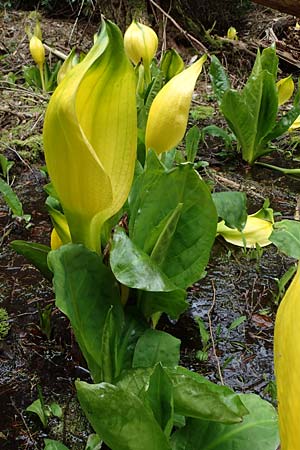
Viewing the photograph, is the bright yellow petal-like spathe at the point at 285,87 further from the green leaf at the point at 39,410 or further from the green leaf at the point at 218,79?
the green leaf at the point at 39,410

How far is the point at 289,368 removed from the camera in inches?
6.9

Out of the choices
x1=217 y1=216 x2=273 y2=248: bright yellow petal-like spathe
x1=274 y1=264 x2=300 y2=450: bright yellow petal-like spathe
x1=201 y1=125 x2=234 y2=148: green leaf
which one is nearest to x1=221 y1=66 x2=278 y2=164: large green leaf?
x1=201 y1=125 x2=234 y2=148: green leaf

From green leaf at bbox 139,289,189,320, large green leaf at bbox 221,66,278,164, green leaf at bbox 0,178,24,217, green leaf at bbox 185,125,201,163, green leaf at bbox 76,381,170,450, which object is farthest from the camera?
large green leaf at bbox 221,66,278,164

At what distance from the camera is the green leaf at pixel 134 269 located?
0.63m

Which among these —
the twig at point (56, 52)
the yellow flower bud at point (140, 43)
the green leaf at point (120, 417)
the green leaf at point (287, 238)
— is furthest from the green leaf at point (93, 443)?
the twig at point (56, 52)

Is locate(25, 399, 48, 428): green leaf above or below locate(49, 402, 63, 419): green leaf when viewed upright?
above

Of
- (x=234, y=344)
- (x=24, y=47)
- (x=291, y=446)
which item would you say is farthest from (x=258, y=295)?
(x=24, y=47)

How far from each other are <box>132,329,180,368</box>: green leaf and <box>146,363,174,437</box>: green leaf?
0.35ft

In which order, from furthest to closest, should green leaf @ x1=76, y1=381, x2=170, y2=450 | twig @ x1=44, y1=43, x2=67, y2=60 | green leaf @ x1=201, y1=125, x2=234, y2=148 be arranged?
1. twig @ x1=44, y1=43, x2=67, y2=60
2. green leaf @ x1=201, y1=125, x2=234, y2=148
3. green leaf @ x1=76, y1=381, x2=170, y2=450

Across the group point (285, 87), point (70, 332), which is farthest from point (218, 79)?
point (70, 332)

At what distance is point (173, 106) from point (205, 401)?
438 mm

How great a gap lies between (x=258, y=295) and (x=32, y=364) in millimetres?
436

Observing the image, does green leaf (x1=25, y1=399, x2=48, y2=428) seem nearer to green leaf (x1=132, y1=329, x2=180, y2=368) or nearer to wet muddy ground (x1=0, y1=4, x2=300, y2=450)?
wet muddy ground (x1=0, y1=4, x2=300, y2=450)

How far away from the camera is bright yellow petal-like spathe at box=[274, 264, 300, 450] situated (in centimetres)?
17
